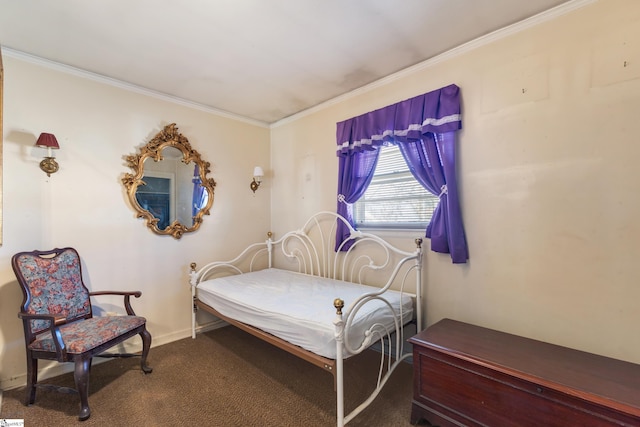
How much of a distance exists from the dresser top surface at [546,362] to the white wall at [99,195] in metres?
2.49

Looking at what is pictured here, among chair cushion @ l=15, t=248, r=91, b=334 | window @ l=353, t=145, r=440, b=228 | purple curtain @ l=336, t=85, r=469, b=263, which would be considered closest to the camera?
chair cushion @ l=15, t=248, r=91, b=334

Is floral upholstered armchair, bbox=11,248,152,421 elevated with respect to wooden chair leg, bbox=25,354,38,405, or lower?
elevated

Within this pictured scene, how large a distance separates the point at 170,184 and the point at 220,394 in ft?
6.69

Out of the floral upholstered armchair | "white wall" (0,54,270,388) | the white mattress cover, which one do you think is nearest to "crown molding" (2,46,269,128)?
"white wall" (0,54,270,388)

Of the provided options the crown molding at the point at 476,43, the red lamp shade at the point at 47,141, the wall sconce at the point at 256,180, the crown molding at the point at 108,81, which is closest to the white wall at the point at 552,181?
the crown molding at the point at 476,43

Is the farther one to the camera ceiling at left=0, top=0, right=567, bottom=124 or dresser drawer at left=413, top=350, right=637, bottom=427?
ceiling at left=0, top=0, right=567, bottom=124

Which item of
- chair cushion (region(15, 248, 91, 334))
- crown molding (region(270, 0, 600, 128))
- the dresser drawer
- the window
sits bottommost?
the dresser drawer

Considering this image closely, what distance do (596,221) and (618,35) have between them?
41.4 inches

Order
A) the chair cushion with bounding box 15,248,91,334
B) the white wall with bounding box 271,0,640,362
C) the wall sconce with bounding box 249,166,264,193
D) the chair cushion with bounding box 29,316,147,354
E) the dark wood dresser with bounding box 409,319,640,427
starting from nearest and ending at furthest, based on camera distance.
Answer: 1. the dark wood dresser with bounding box 409,319,640,427
2. the white wall with bounding box 271,0,640,362
3. the chair cushion with bounding box 29,316,147,354
4. the chair cushion with bounding box 15,248,91,334
5. the wall sconce with bounding box 249,166,264,193

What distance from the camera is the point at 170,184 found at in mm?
3008

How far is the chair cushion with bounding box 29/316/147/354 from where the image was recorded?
1865 mm

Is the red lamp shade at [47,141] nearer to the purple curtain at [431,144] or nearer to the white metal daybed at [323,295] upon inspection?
the white metal daybed at [323,295]

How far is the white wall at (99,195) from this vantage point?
7.20ft

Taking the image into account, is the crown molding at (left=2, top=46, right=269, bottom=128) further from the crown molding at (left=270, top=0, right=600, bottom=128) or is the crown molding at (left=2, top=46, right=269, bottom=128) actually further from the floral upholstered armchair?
the floral upholstered armchair
